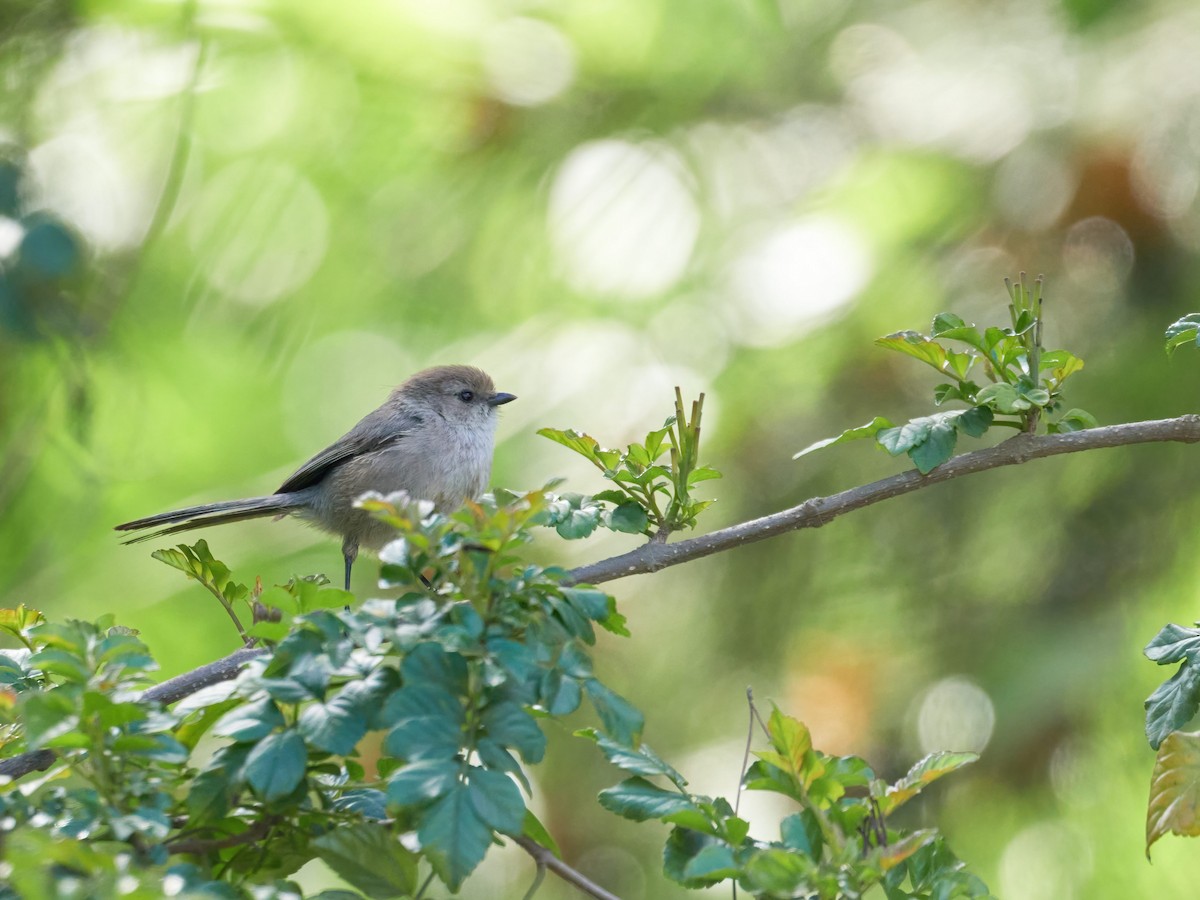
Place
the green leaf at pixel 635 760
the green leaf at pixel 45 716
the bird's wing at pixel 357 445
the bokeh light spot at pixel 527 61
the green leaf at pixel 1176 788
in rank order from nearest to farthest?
the green leaf at pixel 45 716, the green leaf at pixel 635 760, the green leaf at pixel 1176 788, the bokeh light spot at pixel 527 61, the bird's wing at pixel 357 445

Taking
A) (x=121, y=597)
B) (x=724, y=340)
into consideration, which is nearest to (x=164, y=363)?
(x=121, y=597)

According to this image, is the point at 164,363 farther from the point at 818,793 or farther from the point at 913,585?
the point at 818,793

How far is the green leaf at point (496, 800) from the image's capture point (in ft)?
4.38

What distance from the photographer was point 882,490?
2014mm

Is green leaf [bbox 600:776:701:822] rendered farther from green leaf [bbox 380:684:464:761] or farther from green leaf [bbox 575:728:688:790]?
green leaf [bbox 380:684:464:761]

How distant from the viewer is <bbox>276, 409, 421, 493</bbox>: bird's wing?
4109mm

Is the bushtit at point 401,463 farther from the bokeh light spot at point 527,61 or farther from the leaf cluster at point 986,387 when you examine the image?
the leaf cluster at point 986,387

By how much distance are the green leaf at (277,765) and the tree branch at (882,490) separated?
65cm

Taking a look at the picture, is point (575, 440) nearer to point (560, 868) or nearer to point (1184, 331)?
point (560, 868)

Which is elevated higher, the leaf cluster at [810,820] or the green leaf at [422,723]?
the green leaf at [422,723]

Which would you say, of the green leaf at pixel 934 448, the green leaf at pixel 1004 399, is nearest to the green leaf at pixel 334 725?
the green leaf at pixel 934 448

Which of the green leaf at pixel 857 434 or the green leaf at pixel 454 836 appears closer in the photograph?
the green leaf at pixel 454 836

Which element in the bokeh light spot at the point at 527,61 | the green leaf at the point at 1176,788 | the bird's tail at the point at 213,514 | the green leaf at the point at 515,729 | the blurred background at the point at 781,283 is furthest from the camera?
the bokeh light spot at the point at 527,61

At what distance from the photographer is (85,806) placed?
4.32 feet
